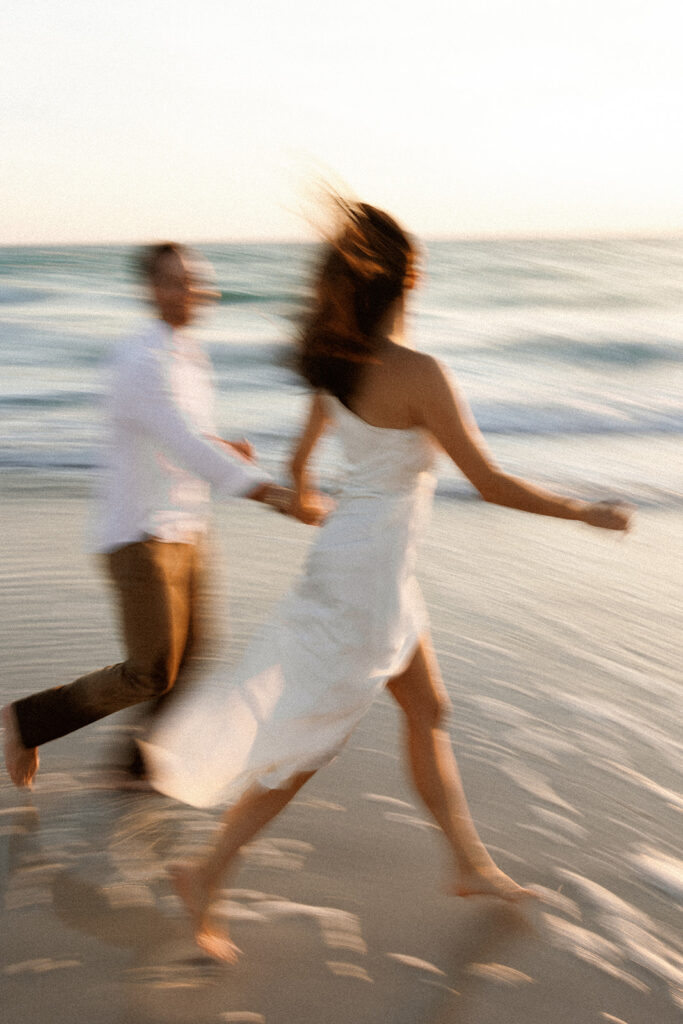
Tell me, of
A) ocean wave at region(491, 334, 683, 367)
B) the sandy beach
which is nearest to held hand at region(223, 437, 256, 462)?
→ the sandy beach

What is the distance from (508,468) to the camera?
32.5ft

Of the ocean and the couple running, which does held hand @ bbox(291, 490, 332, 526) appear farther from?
the ocean

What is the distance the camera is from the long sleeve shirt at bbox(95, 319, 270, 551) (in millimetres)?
2645

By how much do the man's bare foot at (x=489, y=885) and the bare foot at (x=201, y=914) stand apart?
2.08ft

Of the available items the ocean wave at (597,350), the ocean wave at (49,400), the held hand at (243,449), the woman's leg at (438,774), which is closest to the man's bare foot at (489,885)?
the woman's leg at (438,774)

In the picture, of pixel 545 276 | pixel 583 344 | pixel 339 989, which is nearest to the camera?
pixel 339 989

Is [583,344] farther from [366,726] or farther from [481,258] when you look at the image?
[366,726]

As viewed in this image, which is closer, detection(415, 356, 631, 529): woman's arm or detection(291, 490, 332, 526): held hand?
detection(415, 356, 631, 529): woman's arm

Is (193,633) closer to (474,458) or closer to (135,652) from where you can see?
(135,652)

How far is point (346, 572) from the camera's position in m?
2.40

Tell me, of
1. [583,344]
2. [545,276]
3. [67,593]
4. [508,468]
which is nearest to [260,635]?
[67,593]

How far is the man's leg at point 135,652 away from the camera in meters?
2.77

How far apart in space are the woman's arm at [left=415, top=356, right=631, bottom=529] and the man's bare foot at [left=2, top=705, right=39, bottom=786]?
1565 millimetres

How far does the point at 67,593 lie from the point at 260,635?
2.61 metres
